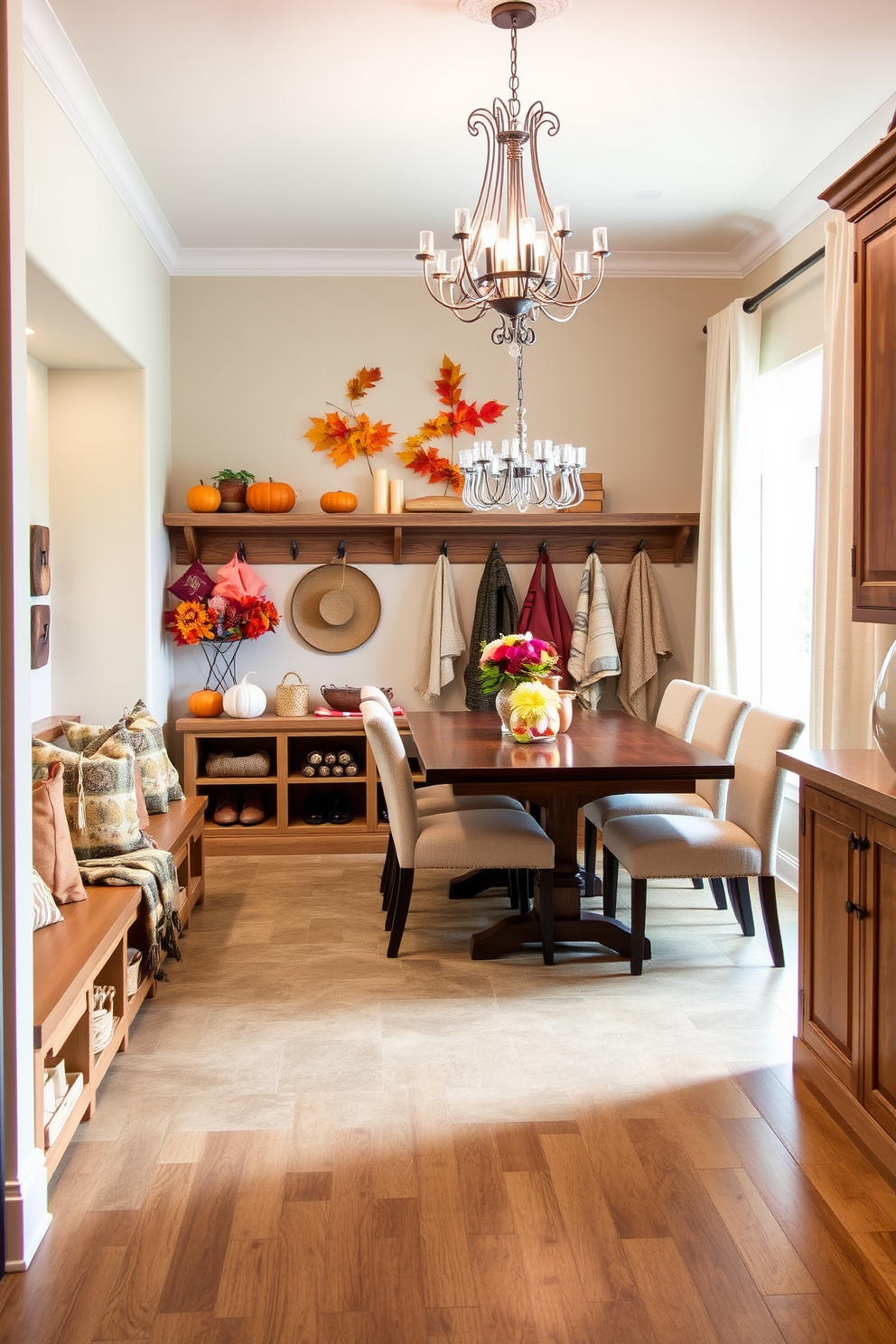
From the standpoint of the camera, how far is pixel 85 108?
3.74 meters

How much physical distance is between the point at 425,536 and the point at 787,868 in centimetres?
242

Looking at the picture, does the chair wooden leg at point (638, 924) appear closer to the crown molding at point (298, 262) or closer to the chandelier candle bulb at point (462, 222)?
A: the chandelier candle bulb at point (462, 222)

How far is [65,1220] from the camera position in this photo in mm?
2150

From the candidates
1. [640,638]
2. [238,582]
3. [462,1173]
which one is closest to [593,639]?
[640,638]

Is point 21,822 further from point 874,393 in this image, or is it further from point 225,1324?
point 874,393

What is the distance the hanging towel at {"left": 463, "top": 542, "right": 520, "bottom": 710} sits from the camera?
5555mm

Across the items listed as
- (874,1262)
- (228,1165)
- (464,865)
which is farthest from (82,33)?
(874,1262)

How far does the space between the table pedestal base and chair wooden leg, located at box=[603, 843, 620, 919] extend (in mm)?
312

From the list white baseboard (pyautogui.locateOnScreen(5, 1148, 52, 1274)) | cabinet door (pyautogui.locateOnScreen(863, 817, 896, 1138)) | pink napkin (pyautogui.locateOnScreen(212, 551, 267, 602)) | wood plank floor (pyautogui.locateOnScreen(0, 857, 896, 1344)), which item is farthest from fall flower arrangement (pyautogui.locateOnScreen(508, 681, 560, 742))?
white baseboard (pyautogui.locateOnScreen(5, 1148, 52, 1274))

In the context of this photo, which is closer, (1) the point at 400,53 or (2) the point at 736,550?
(1) the point at 400,53

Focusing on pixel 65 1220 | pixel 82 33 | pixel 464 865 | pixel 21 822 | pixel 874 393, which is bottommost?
pixel 65 1220

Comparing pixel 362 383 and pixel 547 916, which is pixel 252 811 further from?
pixel 362 383

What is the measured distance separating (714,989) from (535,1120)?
1.07 metres

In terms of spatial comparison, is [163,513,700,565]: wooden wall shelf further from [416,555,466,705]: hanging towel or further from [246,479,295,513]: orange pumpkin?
[416,555,466,705]: hanging towel
